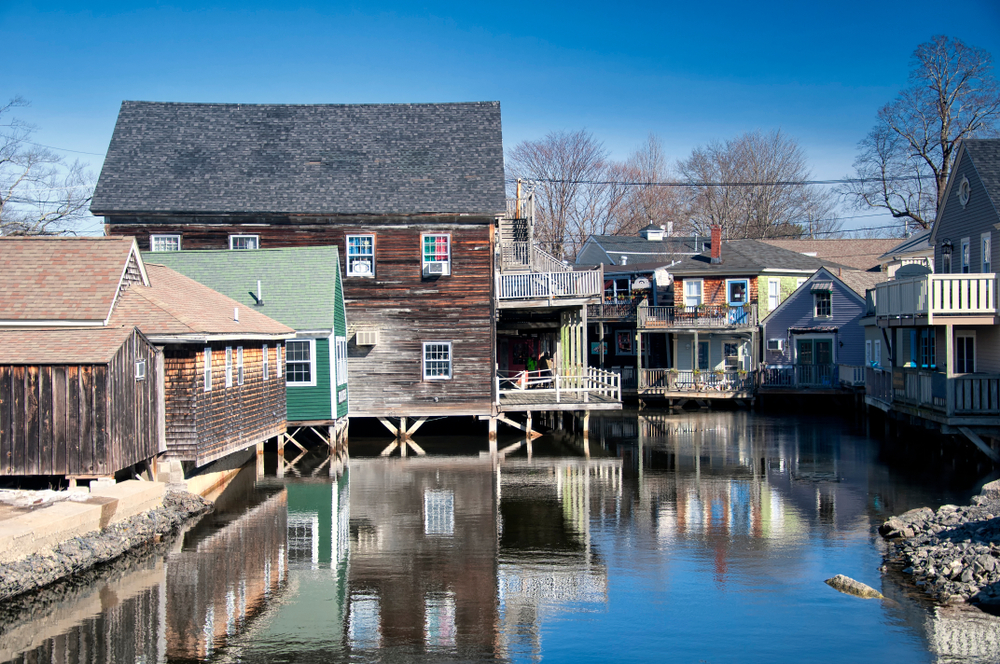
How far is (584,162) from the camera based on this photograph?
65.8m

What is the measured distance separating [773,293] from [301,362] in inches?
1031

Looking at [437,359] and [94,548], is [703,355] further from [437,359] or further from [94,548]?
[94,548]

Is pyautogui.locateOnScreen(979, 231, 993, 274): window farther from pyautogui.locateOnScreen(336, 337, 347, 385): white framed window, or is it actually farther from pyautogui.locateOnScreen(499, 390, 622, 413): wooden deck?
pyautogui.locateOnScreen(336, 337, 347, 385): white framed window

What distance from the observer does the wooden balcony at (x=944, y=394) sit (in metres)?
22.8

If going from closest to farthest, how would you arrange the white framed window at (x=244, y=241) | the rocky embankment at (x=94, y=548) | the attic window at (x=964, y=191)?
the rocky embankment at (x=94, y=548)
the attic window at (x=964, y=191)
the white framed window at (x=244, y=241)

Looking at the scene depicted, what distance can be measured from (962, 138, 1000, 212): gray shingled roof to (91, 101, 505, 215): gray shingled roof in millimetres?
14514

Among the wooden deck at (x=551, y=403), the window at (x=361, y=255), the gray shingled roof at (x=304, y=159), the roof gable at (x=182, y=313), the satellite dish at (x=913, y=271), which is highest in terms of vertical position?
the gray shingled roof at (x=304, y=159)

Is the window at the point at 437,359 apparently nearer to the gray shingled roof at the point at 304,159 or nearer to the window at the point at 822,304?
the gray shingled roof at the point at 304,159

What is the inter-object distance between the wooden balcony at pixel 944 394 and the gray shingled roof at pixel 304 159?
1385 cm

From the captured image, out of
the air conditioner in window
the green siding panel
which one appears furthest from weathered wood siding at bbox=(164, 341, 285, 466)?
the air conditioner in window

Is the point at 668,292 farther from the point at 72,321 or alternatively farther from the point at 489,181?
the point at 72,321

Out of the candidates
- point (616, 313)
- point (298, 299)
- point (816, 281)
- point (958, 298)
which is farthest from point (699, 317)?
point (298, 299)

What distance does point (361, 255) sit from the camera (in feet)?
94.5

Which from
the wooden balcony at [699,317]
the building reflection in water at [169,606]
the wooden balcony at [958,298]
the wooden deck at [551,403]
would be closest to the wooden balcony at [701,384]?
the wooden balcony at [699,317]
